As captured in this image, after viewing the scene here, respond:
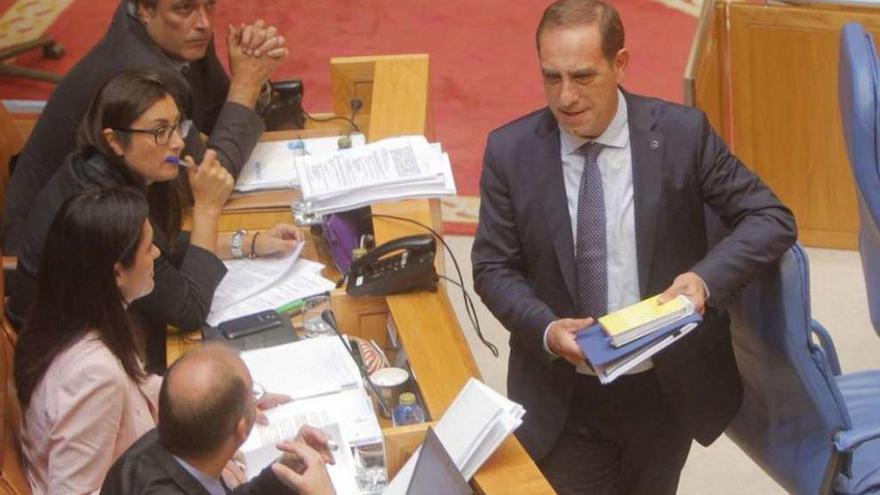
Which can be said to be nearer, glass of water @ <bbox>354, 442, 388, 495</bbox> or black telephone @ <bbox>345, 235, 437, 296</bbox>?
glass of water @ <bbox>354, 442, 388, 495</bbox>

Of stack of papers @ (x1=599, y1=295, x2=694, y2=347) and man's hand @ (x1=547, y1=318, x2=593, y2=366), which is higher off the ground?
stack of papers @ (x1=599, y1=295, x2=694, y2=347)

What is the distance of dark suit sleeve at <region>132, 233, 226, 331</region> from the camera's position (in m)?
2.92

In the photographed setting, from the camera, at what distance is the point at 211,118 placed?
385 centimetres

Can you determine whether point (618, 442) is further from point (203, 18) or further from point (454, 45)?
point (454, 45)

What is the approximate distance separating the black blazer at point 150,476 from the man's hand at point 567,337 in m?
0.71

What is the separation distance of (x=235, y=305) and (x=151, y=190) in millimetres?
344

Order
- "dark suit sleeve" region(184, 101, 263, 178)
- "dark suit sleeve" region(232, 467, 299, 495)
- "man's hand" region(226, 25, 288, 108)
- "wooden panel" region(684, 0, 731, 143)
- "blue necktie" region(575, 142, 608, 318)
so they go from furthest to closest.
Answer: "wooden panel" region(684, 0, 731, 143) < "man's hand" region(226, 25, 288, 108) < "dark suit sleeve" region(184, 101, 263, 178) < "blue necktie" region(575, 142, 608, 318) < "dark suit sleeve" region(232, 467, 299, 495)

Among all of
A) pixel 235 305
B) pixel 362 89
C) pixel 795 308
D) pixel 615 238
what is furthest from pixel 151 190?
pixel 795 308

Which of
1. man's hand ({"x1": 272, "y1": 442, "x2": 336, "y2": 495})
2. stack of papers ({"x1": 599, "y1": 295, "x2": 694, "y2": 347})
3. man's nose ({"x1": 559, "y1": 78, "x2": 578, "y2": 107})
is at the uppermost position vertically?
man's nose ({"x1": 559, "y1": 78, "x2": 578, "y2": 107})

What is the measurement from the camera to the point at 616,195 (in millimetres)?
2561

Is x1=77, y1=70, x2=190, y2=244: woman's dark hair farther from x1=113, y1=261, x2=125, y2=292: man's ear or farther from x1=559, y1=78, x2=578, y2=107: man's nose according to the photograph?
x1=559, y1=78, x2=578, y2=107: man's nose

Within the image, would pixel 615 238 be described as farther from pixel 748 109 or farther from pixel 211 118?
pixel 748 109

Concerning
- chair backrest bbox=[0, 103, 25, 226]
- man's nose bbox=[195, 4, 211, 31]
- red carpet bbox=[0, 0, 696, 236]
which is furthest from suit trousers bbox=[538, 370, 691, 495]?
red carpet bbox=[0, 0, 696, 236]

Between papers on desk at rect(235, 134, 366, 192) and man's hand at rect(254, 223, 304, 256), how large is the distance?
0.25 m
